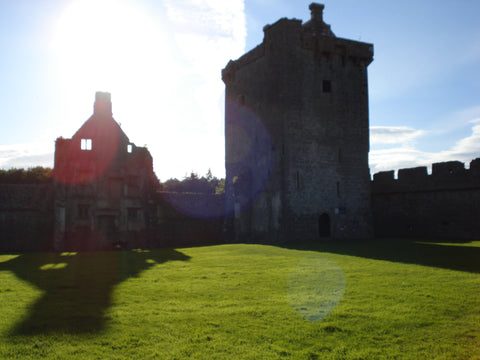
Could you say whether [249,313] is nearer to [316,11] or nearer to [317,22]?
[317,22]

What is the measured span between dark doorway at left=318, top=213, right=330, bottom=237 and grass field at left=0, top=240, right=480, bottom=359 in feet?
40.3

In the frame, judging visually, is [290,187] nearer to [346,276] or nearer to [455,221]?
[455,221]

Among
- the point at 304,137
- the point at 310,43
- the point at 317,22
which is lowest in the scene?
the point at 304,137

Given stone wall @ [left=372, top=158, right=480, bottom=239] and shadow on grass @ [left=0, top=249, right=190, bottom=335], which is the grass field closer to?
shadow on grass @ [left=0, top=249, right=190, bottom=335]

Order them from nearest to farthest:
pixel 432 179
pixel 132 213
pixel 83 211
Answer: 1. pixel 432 179
2. pixel 83 211
3. pixel 132 213

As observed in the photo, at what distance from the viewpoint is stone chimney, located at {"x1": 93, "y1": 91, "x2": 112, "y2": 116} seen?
94.7 ft

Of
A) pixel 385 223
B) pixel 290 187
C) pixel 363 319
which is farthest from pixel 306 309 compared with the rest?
pixel 385 223

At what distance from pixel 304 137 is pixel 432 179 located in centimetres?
750

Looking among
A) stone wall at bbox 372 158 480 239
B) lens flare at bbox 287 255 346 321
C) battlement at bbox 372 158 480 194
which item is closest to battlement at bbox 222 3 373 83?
battlement at bbox 372 158 480 194

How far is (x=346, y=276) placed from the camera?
10.4m

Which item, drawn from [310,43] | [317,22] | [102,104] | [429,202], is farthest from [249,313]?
[102,104]

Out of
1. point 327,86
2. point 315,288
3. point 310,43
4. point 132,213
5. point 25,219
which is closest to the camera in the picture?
point 315,288

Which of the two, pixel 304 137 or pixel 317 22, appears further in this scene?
pixel 317 22

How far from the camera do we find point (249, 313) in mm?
7188
